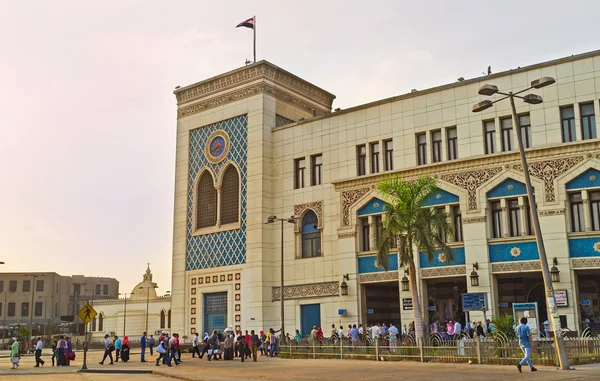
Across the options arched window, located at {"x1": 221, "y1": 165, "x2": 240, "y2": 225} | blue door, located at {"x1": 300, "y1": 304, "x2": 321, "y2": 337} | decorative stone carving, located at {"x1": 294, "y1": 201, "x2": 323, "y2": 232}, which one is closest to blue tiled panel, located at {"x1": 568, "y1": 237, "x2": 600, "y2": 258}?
decorative stone carving, located at {"x1": 294, "y1": 201, "x2": 323, "y2": 232}

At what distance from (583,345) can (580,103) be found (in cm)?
1201

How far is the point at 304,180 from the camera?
36.1 meters

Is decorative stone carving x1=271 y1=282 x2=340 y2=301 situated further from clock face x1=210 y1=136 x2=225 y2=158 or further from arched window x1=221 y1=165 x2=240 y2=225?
clock face x1=210 y1=136 x2=225 y2=158

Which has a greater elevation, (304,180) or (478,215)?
(304,180)

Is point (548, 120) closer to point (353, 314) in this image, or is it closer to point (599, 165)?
point (599, 165)

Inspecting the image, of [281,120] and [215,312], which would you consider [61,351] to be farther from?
[281,120]

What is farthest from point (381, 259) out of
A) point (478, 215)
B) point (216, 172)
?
point (216, 172)

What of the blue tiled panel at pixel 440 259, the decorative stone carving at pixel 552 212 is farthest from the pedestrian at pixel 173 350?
the decorative stone carving at pixel 552 212

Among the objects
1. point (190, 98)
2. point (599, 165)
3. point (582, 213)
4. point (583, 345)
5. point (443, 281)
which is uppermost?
point (190, 98)

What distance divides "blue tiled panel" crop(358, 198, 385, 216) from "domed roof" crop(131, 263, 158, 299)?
49.3 meters

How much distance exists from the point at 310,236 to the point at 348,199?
3.06m

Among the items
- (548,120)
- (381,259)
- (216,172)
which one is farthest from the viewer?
(216,172)

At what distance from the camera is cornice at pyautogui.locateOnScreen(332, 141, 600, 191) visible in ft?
90.8

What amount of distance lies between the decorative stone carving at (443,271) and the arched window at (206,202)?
13375 millimetres
